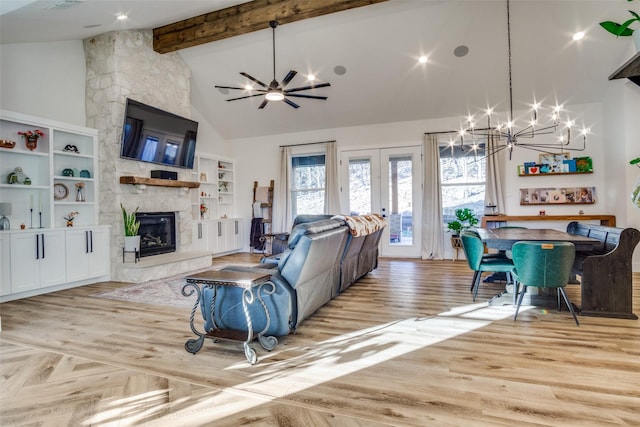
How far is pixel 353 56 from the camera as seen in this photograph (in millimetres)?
6227

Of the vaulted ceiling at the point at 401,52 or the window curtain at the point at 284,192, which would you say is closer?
the vaulted ceiling at the point at 401,52

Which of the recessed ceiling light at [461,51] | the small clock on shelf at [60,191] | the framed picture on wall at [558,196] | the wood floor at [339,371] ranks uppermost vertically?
the recessed ceiling light at [461,51]

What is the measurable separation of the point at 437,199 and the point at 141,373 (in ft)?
20.4

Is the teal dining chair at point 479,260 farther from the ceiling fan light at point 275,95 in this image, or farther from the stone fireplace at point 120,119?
the stone fireplace at point 120,119

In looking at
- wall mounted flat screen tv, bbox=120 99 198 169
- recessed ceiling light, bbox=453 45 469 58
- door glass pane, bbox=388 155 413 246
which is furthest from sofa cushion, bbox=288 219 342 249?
door glass pane, bbox=388 155 413 246

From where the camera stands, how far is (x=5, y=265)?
14.0 feet

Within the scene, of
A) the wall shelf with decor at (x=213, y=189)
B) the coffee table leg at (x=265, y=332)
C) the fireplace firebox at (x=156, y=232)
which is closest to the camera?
the coffee table leg at (x=265, y=332)

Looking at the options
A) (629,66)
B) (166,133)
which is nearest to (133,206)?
(166,133)

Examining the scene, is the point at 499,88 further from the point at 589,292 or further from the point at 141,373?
the point at 141,373

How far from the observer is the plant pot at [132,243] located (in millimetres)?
5500

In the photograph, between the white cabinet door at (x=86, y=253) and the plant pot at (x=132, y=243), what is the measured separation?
0.30m

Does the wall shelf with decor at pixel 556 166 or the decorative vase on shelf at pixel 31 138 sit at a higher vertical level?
the decorative vase on shelf at pixel 31 138

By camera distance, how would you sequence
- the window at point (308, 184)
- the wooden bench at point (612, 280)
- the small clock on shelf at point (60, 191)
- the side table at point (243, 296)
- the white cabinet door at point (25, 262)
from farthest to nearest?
the window at point (308, 184) < the small clock on shelf at point (60, 191) < the white cabinet door at point (25, 262) < the wooden bench at point (612, 280) < the side table at point (243, 296)

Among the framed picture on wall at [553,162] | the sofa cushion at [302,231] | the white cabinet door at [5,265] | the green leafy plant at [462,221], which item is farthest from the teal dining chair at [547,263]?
the white cabinet door at [5,265]
